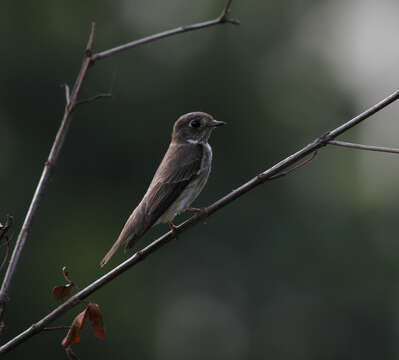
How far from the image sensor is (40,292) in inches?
874

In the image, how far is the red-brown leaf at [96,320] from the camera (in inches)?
118

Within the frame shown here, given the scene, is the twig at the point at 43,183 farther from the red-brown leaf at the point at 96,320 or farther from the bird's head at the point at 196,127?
the bird's head at the point at 196,127

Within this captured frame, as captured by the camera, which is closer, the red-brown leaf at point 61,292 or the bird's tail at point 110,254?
the red-brown leaf at point 61,292

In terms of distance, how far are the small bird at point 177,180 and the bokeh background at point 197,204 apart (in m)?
14.2

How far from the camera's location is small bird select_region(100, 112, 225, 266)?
5.76 m

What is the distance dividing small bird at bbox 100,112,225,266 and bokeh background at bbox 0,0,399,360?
46.6ft

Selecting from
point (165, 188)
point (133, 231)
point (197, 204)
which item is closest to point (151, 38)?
point (133, 231)

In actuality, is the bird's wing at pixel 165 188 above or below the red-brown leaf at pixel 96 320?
above

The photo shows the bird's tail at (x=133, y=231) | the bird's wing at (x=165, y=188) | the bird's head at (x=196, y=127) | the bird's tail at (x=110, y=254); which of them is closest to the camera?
the bird's tail at (x=110, y=254)

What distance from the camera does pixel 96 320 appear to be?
3.03 m

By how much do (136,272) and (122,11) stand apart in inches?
426

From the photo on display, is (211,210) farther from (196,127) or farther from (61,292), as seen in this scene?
(196,127)

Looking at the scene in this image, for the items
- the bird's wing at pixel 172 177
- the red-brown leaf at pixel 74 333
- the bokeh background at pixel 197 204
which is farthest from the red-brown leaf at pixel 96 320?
the bokeh background at pixel 197 204

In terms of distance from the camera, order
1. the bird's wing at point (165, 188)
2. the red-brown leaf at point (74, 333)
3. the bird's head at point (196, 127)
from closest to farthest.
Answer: the red-brown leaf at point (74, 333) < the bird's wing at point (165, 188) < the bird's head at point (196, 127)
